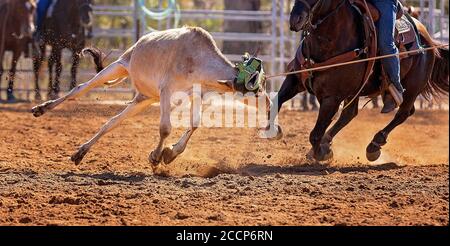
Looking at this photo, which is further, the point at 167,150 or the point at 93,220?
the point at 167,150

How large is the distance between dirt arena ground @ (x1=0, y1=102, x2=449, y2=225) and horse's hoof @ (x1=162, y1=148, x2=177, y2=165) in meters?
0.12

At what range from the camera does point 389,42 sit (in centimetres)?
848

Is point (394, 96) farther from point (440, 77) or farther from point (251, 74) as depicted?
point (440, 77)

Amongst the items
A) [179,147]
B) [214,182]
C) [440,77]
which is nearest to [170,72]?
[179,147]

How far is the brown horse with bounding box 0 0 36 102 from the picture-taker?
15.9m

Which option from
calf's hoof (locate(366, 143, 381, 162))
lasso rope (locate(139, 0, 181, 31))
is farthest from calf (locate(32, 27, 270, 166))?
lasso rope (locate(139, 0, 181, 31))

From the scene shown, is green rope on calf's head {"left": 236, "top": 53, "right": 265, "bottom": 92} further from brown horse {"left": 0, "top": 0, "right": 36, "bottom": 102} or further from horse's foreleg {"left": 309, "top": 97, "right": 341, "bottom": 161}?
brown horse {"left": 0, "top": 0, "right": 36, "bottom": 102}

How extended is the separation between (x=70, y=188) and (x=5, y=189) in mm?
507

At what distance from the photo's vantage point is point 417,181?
7.75m
